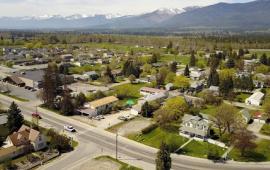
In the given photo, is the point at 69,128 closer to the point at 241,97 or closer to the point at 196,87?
the point at 196,87

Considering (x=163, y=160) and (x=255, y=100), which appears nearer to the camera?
(x=163, y=160)

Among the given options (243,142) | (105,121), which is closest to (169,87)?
(105,121)

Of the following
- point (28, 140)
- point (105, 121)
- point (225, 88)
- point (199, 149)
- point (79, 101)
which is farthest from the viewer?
point (225, 88)

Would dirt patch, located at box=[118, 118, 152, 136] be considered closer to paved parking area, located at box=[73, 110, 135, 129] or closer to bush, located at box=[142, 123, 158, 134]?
bush, located at box=[142, 123, 158, 134]

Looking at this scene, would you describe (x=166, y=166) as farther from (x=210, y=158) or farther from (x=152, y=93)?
(x=152, y=93)

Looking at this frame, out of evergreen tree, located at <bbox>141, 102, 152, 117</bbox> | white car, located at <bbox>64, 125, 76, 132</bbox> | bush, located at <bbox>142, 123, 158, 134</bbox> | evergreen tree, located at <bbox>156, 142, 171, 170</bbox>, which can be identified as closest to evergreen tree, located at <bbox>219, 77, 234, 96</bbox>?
evergreen tree, located at <bbox>141, 102, 152, 117</bbox>

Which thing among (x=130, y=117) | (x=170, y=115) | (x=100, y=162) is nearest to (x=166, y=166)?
(x=100, y=162)
